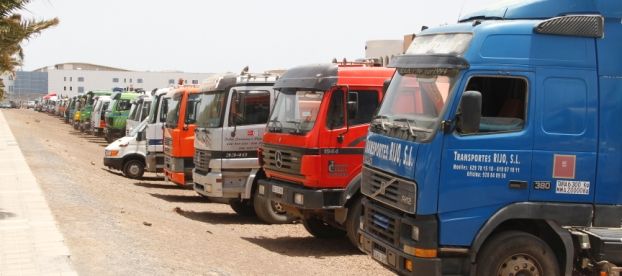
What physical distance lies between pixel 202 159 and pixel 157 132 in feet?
19.5

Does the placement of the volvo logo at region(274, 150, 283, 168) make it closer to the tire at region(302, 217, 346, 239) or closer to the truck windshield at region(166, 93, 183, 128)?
the tire at region(302, 217, 346, 239)

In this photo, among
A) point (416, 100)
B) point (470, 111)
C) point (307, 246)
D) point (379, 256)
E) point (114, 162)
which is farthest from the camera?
point (114, 162)

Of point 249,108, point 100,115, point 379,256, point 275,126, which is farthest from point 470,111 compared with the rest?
point 100,115

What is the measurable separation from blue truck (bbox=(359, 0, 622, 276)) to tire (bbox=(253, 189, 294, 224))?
260 inches

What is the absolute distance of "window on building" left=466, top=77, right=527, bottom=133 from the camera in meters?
7.68

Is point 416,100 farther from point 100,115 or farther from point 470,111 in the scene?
point 100,115

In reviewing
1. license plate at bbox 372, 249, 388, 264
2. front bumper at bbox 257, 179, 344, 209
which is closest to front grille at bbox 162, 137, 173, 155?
front bumper at bbox 257, 179, 344, 209

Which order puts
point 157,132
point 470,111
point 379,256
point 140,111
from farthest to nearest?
point 140,111 < point 157,132 < point 379,256 < point 470,111

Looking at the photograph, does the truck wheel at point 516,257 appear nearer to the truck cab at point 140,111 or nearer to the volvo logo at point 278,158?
the volvo logo at point 278,158

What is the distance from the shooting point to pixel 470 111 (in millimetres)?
7332

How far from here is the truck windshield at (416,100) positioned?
301 inches

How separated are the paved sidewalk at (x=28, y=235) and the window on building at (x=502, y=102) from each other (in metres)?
4.58

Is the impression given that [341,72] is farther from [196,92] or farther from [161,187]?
[161,187]

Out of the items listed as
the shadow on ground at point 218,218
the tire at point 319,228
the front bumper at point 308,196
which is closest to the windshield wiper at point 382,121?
the front bumper at point 308,196
